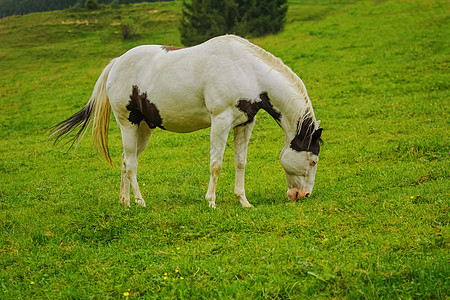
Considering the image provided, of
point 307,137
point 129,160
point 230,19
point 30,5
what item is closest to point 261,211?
point 307,137

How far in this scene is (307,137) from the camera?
6.82 m

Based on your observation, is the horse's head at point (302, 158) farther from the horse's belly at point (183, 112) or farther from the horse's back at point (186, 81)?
the horse's belly at point (183, 112)

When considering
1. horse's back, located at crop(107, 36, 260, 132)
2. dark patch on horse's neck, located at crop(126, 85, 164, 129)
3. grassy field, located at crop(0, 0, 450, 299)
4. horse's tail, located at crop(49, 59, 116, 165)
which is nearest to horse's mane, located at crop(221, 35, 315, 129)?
horse's back, located at crop(107, 36, 260, 132)

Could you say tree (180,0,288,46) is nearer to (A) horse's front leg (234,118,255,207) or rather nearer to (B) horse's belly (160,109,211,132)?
(B) horse's belly (160,109,211,132)

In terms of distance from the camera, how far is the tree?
31.5m

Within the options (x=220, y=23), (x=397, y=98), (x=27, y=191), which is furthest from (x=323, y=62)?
(x=27, y=191)

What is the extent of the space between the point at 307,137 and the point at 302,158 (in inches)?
13.0

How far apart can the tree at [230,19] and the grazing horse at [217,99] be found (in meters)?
25.1

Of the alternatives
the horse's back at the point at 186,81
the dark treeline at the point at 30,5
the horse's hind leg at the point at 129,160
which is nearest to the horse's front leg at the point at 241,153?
the horse's back at the point at 186,81

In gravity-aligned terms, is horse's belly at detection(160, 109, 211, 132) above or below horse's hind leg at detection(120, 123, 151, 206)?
above

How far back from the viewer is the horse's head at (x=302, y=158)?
22.3 feet

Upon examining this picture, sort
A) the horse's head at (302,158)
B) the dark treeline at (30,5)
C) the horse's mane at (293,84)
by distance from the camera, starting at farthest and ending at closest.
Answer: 1. the dark treeline at (30,5)
2. the horse's head at (302,158)
3. the horse's mane at (293,84)

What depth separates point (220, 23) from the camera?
104 ft

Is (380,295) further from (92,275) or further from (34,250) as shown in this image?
(34,250)
